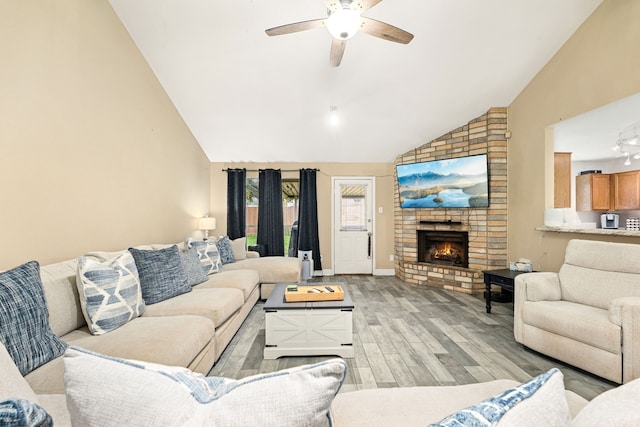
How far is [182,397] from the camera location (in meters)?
0.51

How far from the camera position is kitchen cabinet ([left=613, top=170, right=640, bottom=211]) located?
4.99 m

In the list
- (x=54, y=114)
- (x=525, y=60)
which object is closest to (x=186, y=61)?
Answer: (x=54, y=114)

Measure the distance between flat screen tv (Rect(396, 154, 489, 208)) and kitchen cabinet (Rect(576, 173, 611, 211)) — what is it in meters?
2.78

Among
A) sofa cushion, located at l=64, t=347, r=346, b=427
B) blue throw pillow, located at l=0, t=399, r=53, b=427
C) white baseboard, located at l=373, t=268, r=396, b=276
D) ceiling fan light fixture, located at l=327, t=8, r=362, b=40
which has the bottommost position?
white baseboard, located at l=373, t=268, r=396, b=276

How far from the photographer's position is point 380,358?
2404mm

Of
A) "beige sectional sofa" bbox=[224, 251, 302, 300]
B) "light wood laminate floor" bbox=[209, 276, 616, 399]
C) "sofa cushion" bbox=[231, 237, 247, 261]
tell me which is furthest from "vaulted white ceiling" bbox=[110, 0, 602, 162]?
"light wood laminate floor" bbox=[209, 276, 616, 399]

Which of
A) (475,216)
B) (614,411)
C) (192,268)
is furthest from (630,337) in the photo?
(192,268)

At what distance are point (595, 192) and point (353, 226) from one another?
446 centimetres

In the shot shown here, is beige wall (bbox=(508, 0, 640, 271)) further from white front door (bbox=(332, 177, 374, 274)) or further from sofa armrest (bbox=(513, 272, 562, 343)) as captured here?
white front door (bbox=(332, 177, 374, 274))

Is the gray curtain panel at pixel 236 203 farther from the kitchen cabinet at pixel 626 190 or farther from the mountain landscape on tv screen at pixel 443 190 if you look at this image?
the kitchen cabinet at pixel 626 190

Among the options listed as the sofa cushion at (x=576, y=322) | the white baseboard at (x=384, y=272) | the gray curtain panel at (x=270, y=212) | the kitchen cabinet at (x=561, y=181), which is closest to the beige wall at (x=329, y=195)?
the white baseboard at (x=384, y=272)

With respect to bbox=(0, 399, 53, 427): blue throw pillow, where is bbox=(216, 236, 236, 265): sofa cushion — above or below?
below

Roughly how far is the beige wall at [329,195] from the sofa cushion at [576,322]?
10.3 ft

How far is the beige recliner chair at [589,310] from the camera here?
1.96 m
